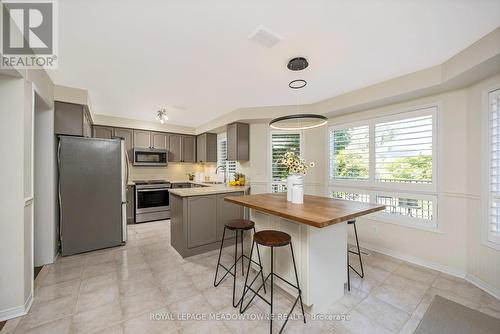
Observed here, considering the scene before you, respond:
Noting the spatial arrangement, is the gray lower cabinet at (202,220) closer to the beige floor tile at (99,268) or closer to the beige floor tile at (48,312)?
the beige floor tile at (99,268)

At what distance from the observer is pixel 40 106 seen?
8.75 feet

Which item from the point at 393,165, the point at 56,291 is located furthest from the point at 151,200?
the point at 393,165

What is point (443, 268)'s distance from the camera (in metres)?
2.52

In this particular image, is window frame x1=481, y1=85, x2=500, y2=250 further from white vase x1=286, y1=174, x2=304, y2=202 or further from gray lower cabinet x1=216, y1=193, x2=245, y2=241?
gray lower cabinet x1=216, y1=193, x2=245, y2=241

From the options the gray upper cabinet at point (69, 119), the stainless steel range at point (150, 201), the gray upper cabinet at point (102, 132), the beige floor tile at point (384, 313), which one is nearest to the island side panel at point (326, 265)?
the beige floor tile at point (384, 313)

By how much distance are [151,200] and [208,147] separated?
6.37 feet

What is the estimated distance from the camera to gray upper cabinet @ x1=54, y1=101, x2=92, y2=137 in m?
2.85

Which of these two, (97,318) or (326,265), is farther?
(326,265)

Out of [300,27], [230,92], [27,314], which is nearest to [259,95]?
[230,92]

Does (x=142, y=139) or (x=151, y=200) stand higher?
(x=142, y=139)

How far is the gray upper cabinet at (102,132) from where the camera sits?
4.52 meters

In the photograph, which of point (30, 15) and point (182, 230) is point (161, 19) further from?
point (182, 230)

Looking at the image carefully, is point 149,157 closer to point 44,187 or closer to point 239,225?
point 44,187

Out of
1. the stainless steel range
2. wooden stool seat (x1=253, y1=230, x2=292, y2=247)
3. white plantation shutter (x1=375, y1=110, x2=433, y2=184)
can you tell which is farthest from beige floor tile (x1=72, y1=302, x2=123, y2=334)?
white plantation shutter (x1=375, y1=110, x2=433, y2=184)
